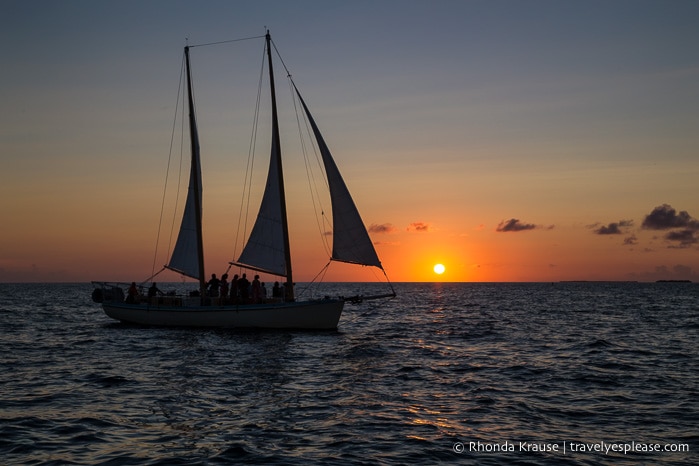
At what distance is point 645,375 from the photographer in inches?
959

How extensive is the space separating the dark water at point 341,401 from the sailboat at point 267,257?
2251 mm

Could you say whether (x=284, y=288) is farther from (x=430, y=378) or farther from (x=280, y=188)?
(x=430, y=378)

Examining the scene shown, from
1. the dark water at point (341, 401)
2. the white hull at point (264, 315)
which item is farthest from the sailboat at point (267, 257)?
the dark water at point (341, 401)

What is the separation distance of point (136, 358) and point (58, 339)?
1157 centimetres

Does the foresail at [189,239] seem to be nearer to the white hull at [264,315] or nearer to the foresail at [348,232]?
the white hull at [264,315]

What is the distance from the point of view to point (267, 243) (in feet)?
124

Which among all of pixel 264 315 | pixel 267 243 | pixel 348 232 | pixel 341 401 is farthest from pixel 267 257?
pixel 341 401

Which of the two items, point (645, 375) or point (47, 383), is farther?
point (645, 375)

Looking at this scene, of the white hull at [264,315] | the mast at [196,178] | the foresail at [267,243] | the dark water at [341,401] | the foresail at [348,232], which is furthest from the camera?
the mast at [196,178]

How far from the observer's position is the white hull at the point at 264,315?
3653 centimetres

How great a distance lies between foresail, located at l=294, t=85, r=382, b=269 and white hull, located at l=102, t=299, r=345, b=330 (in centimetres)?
372

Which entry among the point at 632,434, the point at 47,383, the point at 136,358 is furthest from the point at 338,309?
the point at 632,434

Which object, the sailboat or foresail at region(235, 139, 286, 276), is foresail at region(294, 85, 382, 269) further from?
foresail at region(235, 139, 286, 276)

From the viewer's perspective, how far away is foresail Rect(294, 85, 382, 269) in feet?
114
